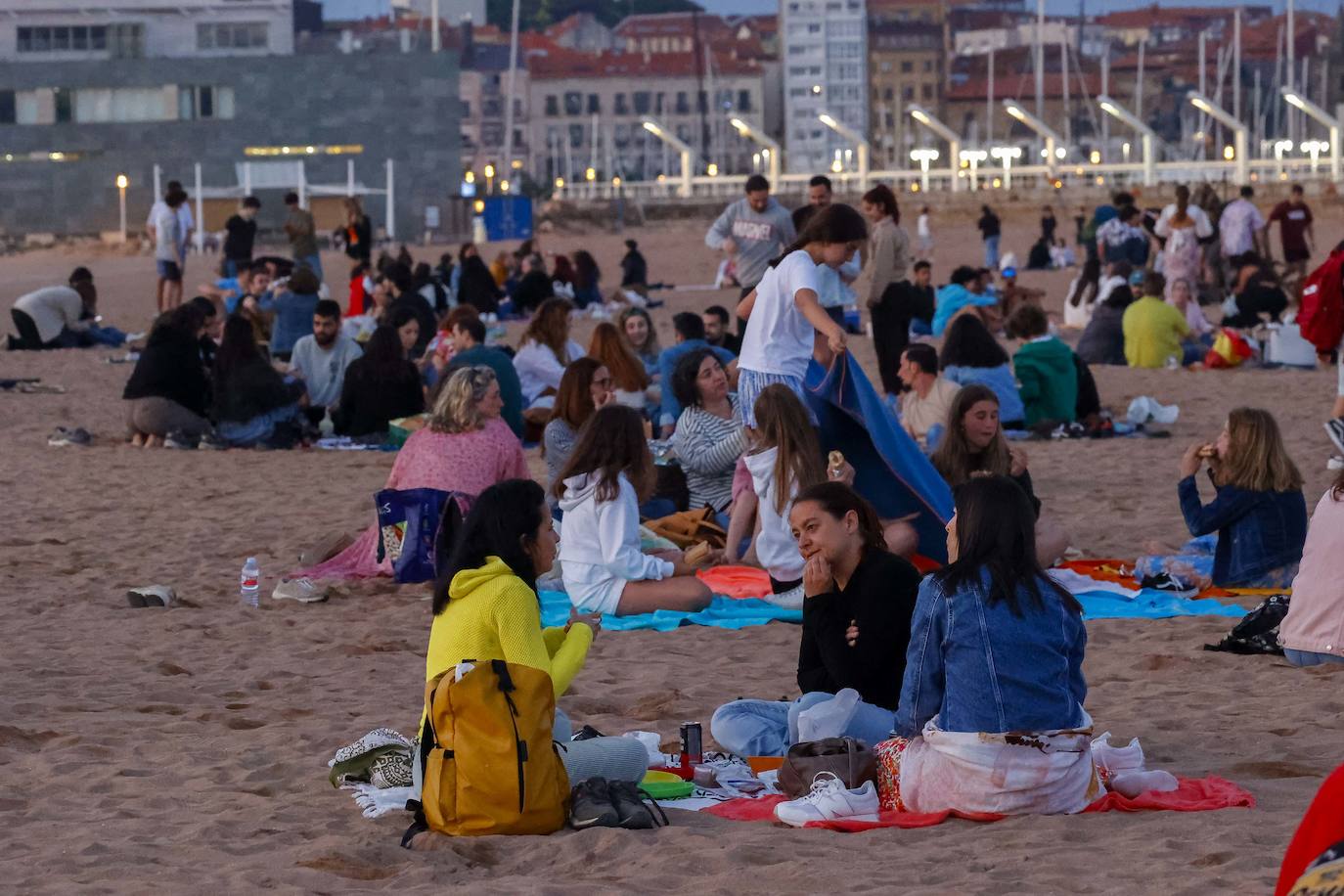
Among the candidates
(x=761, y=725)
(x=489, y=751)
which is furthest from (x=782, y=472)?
(x=489, y=751)

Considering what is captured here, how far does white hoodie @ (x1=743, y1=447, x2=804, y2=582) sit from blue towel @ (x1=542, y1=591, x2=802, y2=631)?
0.51 feet

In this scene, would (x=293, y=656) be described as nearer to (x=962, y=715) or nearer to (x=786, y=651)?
(x=786, y=651)

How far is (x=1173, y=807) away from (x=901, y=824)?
66 centimetres

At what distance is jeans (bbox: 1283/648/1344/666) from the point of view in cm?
660

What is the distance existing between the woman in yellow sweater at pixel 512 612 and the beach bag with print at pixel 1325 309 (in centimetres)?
689

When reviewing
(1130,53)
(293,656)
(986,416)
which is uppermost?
(1130,53)

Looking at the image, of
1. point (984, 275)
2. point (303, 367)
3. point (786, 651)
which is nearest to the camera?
point (786, 651)

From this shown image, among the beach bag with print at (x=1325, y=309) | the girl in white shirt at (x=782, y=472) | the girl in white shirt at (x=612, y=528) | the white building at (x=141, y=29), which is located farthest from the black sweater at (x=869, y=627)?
the white building at (x=141, y=29)

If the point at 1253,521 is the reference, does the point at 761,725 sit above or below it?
below

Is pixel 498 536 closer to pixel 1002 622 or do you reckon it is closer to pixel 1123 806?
pixel 1002 622

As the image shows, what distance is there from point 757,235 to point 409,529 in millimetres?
5329

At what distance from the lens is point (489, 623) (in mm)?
4871

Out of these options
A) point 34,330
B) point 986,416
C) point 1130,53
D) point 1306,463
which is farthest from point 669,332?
point 1130,53

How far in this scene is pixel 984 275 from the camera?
1934cm
